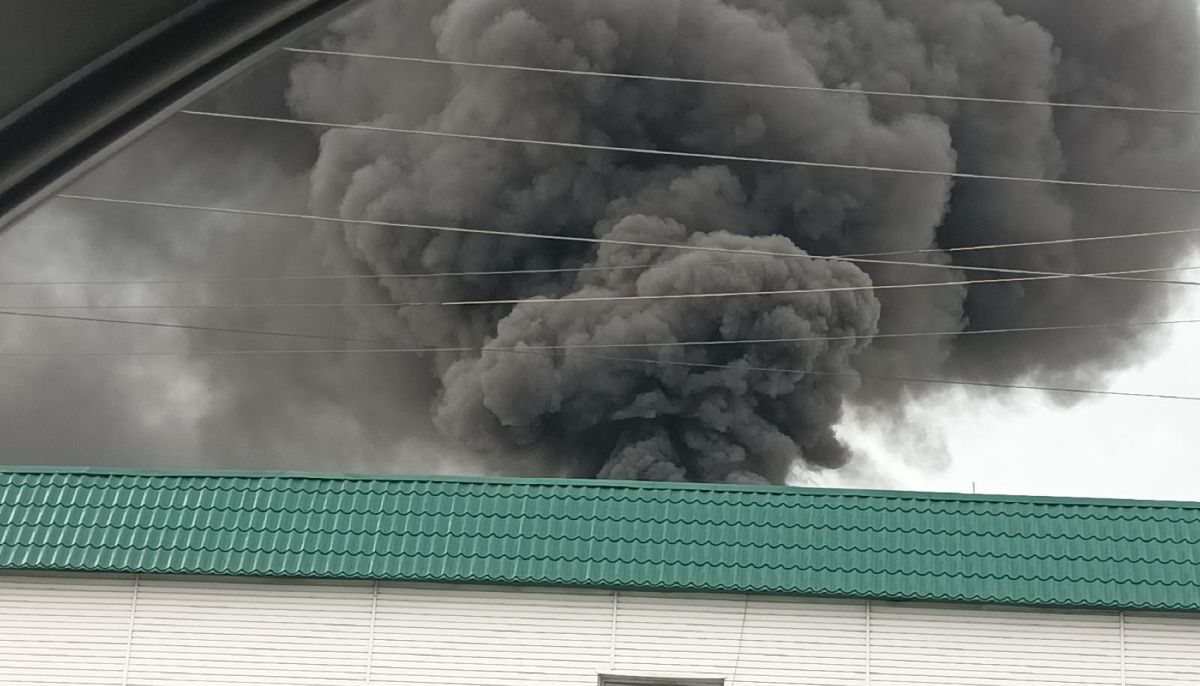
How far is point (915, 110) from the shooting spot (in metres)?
44.2

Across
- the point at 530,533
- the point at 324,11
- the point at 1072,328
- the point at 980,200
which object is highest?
the point at 980,200

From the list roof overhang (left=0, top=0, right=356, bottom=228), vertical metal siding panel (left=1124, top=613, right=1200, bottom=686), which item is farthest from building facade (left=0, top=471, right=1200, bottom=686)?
roof overhang (left=0, top=0, right=356, bottom=228)

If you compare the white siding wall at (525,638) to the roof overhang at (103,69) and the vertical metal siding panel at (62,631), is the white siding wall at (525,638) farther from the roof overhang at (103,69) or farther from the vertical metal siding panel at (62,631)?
the roof overhang at (103,69)

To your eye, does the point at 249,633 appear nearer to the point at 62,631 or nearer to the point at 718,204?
the point at 62,631

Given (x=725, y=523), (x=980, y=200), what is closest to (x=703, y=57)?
(x=980, y=200)

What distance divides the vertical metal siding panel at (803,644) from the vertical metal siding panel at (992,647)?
0.16 metres

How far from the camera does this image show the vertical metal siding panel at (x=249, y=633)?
476 inches

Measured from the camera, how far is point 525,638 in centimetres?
1198

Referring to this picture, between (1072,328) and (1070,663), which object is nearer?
(1070,663)

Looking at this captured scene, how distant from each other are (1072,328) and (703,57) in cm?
1344

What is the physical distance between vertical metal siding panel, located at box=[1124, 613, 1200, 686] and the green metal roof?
26 cm

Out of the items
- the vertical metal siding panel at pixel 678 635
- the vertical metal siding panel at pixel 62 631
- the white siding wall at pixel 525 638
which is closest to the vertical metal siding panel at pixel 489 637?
the white siding wall at pixel 525 638

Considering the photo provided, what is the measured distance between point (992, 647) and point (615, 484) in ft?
10.5

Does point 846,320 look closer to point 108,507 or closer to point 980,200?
point 980,200
